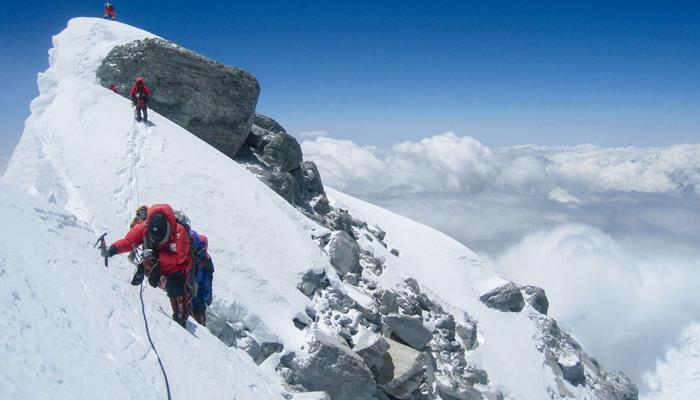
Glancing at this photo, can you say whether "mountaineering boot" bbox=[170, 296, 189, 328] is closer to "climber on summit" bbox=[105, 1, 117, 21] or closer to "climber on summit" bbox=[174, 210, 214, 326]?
"climber on summit" bbox=[174, 210, 214, 326]

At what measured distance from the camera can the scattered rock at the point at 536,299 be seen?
36.5 meters

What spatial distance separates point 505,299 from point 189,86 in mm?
27760

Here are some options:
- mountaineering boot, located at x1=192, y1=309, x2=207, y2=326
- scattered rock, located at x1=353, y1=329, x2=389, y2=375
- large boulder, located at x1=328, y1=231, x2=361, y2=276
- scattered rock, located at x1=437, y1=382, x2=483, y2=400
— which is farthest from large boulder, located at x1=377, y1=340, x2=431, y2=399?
mountaineering boot, located at x1=192, y1=309, x2=207, y2=326

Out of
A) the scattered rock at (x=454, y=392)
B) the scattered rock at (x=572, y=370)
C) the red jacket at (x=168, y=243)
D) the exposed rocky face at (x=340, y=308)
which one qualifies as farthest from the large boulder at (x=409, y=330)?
the scattered rock at (x=572, y=370)

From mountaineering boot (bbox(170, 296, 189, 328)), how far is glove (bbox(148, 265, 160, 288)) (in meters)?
0.79

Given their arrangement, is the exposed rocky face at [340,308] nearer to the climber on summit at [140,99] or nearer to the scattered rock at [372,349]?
the scattered rock at [372,349]

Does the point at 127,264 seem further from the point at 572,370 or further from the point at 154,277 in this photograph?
the point at 572,370

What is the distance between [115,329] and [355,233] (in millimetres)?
23432

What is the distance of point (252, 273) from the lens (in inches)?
580

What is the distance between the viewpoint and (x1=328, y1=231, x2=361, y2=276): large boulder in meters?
19.6

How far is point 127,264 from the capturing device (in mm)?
10898

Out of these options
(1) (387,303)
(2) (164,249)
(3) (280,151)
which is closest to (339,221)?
(3) (280,151)

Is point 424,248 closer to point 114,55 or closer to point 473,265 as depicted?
point 473,265

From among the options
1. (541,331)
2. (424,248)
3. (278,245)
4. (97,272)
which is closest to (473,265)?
(424,248)
